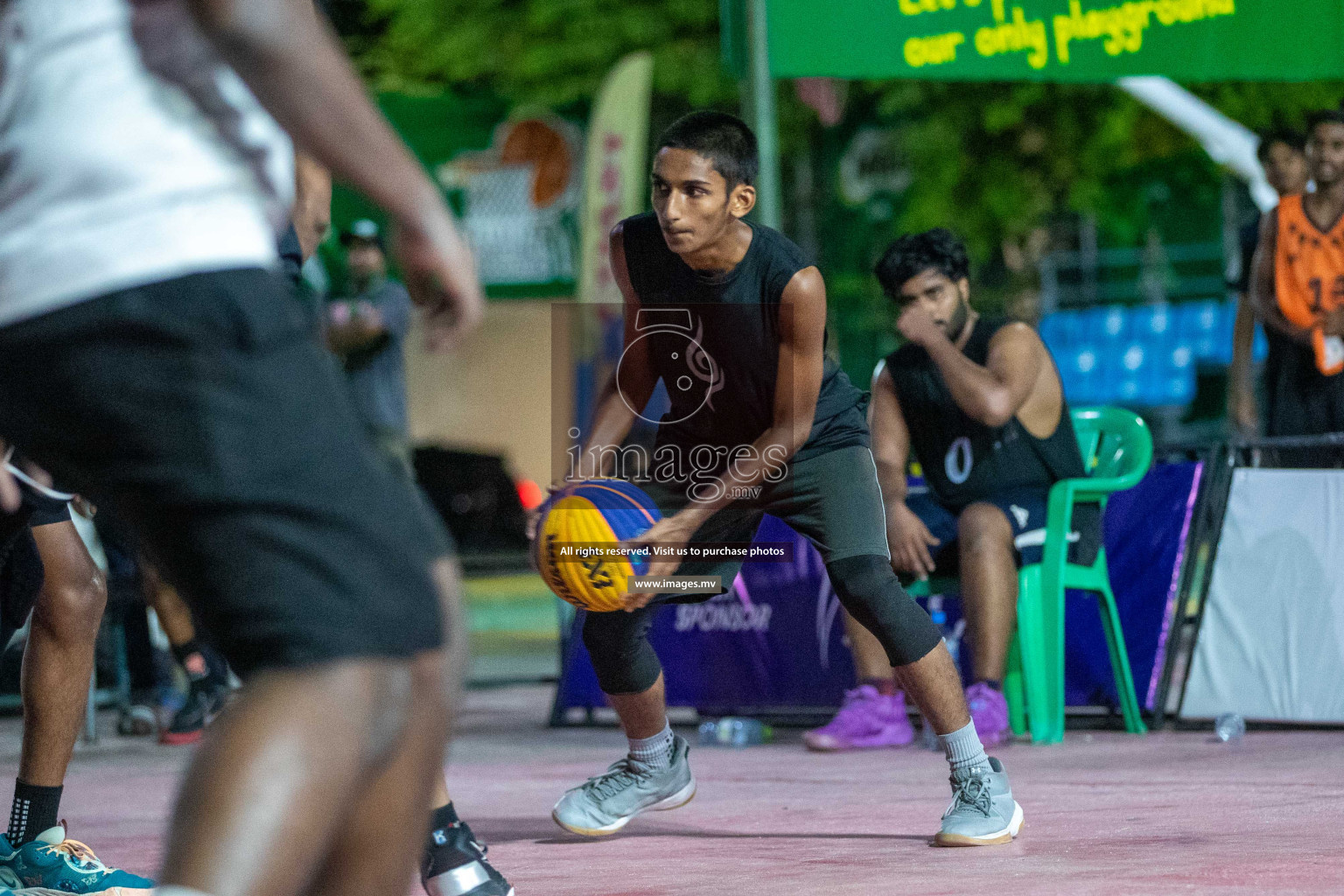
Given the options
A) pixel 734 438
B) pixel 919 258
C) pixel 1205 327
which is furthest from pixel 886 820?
pixel 1205 327

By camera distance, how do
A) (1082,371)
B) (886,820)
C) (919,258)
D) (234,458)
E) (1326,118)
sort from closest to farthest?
(234,458) → (886,820) → (919,258) → (1326,118) → (1082,371)

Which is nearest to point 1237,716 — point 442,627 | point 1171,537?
point 1171,537

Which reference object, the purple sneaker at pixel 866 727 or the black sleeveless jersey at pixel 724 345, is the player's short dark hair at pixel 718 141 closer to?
the black sleeveless jersey at pixel 724 345

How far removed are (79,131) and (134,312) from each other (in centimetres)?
24

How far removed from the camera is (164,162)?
2.02m

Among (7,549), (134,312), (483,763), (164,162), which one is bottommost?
(483,763)

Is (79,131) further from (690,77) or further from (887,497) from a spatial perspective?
(690,77)

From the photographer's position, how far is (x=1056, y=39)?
7.71m

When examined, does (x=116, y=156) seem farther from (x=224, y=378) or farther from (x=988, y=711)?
(x=988, y=711)

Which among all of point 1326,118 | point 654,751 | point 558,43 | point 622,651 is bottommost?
point 654,751

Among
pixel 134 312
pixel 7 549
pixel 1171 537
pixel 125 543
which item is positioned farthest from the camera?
pixel 125 543

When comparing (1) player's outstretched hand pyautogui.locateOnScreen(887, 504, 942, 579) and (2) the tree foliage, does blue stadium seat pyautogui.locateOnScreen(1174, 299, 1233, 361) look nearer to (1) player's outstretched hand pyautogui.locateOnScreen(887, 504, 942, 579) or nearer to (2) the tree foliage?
(2) the tree foliage

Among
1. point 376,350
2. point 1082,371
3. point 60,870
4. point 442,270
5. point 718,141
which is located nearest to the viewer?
point 442,270

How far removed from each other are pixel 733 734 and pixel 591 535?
10.3 ft
